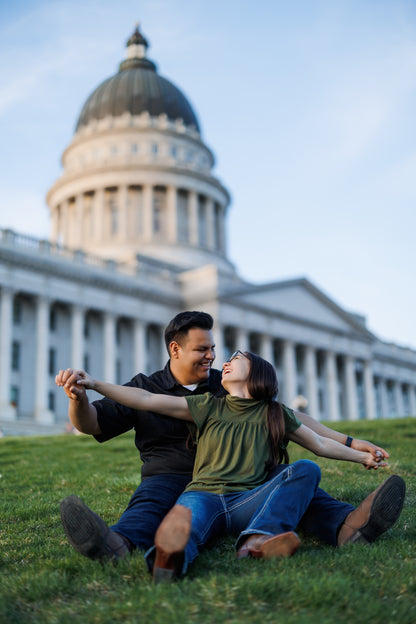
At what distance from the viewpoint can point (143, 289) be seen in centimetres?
4766

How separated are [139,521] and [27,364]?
3890cm

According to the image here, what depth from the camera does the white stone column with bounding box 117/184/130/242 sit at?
60406mm

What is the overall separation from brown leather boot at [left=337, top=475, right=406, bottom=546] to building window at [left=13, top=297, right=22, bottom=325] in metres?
39.4

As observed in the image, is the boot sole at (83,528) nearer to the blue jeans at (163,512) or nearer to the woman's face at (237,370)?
the blue jeans at (163,512)

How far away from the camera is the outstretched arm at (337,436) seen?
5.68 meters

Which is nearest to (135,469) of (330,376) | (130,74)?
(330,376)

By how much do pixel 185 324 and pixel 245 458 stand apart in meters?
1.27

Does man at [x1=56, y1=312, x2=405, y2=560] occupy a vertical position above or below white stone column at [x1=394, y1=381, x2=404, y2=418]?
below

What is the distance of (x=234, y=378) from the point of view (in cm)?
565

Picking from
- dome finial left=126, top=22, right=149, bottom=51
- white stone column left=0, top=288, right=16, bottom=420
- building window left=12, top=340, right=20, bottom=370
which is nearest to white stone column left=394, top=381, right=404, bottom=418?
building window left=12, top=340, right=20, bottom=370

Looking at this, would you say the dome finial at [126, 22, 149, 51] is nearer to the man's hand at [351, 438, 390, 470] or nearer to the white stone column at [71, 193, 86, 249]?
the white stone column at [71, 193, 86, 249]

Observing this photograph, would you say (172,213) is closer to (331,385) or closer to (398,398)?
(331,385)

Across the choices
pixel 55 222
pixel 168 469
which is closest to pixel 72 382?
pixel 168 469

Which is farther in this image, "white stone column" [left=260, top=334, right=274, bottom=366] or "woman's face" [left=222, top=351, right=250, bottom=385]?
"white stone column" [left=260, top=334, right=274, bottom=366]
